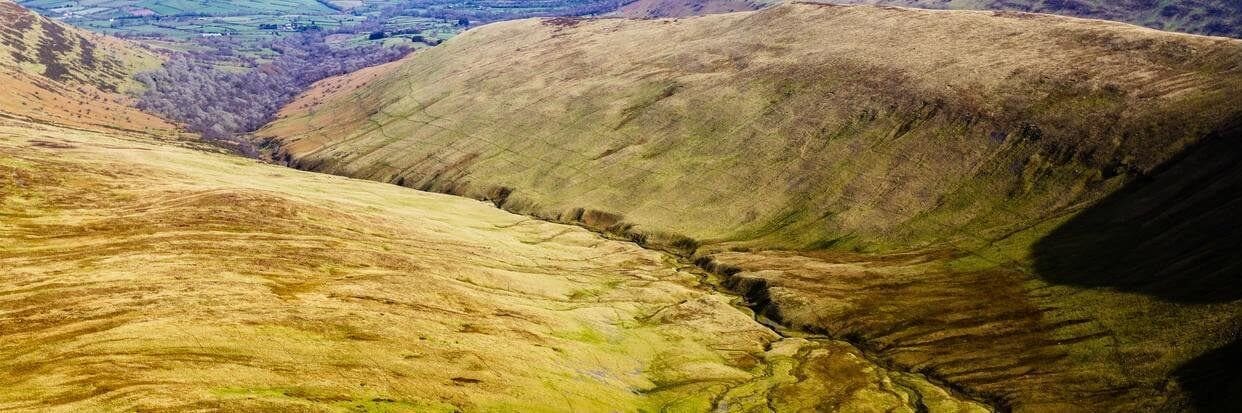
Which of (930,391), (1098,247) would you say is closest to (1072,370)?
(930,391)

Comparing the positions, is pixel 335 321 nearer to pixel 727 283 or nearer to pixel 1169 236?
pixel 727 283

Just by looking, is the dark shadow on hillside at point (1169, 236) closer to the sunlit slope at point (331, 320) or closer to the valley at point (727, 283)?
the valley at point (727, 283)

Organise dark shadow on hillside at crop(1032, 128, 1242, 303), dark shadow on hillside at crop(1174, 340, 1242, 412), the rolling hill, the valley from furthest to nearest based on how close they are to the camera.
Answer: dark shadow on hillside at crop(1032, 128, 1242, 303) < the valley < dark shadow on hillside at crop(1174, 340, 1242, 412) < the rolling hill

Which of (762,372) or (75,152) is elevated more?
(75,152)

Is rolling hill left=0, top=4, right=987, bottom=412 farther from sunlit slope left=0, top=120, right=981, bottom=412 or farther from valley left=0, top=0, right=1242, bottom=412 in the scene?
valley left=0, top=0, right=1242, bottom=412

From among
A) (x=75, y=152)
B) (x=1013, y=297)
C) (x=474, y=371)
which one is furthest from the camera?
(x=75, y=152)

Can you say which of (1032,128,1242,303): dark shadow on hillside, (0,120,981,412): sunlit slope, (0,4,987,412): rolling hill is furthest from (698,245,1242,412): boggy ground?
(0,120,981,412): sunlit slope

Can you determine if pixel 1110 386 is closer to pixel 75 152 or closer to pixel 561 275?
pixel 561 275
